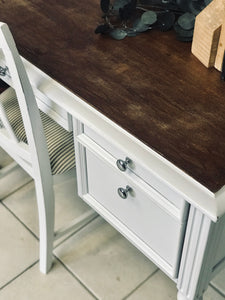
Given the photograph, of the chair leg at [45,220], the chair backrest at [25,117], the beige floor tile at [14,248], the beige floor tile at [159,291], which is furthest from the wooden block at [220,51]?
the beige floor tile at [14,248]

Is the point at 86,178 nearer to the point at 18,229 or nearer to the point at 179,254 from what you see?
the point at 179,254

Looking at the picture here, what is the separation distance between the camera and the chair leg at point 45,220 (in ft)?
4.35

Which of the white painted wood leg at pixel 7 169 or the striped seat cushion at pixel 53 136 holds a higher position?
the striped seat cushion at pixel 53 136

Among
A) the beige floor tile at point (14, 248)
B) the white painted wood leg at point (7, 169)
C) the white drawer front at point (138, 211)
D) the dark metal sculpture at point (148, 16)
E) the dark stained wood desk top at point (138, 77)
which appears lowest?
the beige floor tile at point (14, 248)

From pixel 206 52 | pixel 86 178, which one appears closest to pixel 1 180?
pixel 86 178

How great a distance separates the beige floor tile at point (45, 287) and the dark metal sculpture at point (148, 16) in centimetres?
77

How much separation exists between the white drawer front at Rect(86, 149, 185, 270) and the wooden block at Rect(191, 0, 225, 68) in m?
0.34

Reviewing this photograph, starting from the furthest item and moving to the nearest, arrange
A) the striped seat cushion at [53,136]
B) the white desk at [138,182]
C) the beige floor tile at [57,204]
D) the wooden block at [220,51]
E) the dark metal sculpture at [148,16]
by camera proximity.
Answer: the beige floor tile at [57,204], the striped seat cushion at [53,136], the dark metal sculpture at [148,16], the wooden block at [220,51], the white desk at [138,182]

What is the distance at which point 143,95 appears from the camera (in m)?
1.08

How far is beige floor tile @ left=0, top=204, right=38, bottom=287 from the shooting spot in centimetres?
156

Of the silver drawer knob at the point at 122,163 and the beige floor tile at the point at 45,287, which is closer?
the silver drawer knob at the point at 122,163

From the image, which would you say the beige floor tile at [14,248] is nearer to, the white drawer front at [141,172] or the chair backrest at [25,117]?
the chair backrest at [25,117]

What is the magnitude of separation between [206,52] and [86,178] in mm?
464

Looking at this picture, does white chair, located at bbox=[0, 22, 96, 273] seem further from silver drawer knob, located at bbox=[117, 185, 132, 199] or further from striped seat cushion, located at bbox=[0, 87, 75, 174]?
silver drawer knob, located at bbox=[117, 185, 132, 199]
